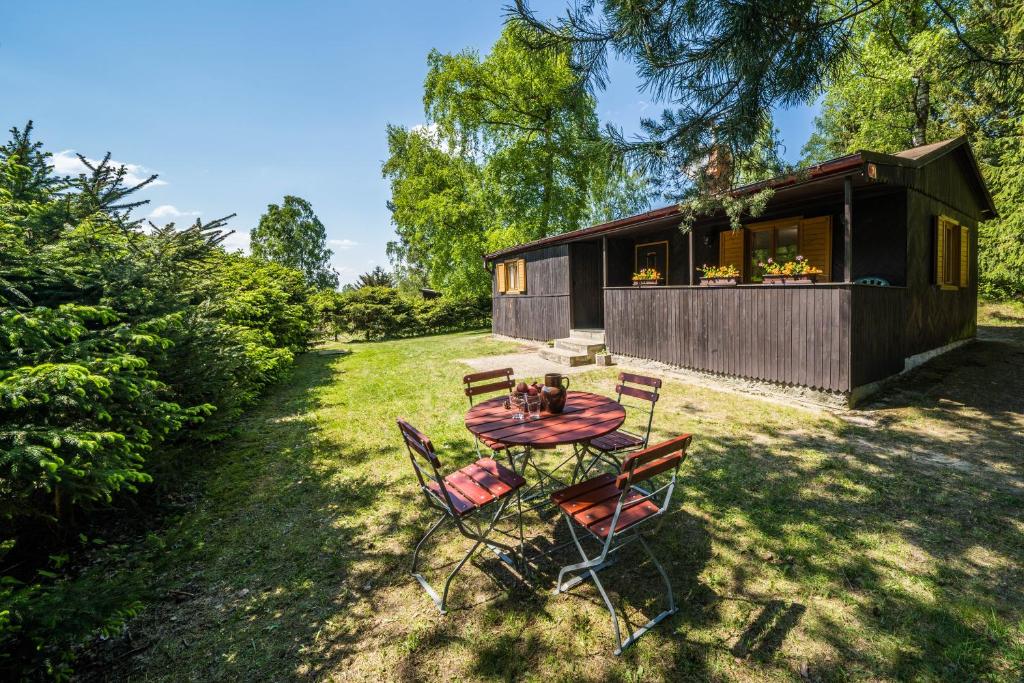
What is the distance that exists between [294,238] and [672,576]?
43.4 metres

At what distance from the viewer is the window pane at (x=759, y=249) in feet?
29.2

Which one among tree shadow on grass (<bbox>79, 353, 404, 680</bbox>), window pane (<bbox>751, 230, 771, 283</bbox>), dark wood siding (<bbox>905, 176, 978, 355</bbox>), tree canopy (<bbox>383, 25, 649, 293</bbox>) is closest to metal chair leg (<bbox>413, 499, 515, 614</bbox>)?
tree shadow on grass (<bbox>79, 353, 404, 680</bbox>)

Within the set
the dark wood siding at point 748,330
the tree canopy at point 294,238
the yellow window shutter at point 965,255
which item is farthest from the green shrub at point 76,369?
the tree canopy at point 294,238

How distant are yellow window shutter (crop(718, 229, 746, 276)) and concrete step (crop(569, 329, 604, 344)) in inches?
125

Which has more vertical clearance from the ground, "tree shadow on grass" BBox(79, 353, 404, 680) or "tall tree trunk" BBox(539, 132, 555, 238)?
"tall tree trunk" BBox(539, 132, 555, 238)

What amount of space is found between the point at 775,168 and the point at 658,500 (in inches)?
105

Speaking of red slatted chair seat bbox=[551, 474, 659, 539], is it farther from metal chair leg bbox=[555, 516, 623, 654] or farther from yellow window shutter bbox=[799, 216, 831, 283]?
yellow window shutter bbox=[799, 216, 831, 283]

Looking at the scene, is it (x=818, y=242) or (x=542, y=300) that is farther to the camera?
(x=542, y=300)

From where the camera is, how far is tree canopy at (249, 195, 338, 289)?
37.7 metres

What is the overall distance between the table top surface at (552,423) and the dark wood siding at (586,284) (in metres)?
8.85

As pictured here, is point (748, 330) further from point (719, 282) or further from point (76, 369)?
point (76, 369)

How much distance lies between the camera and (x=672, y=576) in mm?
2695

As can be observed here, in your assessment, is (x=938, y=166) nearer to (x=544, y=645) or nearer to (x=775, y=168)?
(x=775, y=168)

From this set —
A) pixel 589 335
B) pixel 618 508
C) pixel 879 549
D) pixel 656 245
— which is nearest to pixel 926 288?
pixel 656 245
